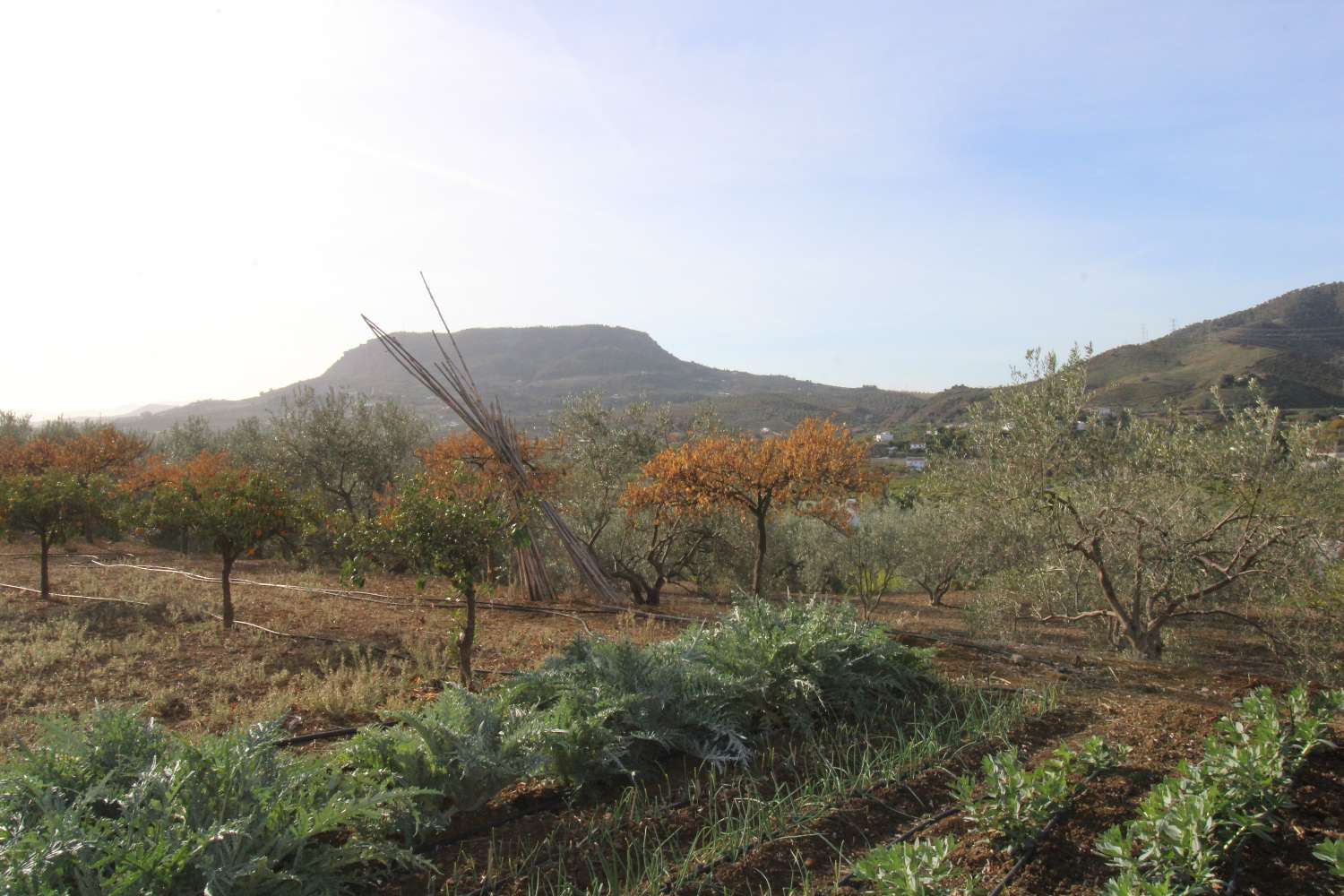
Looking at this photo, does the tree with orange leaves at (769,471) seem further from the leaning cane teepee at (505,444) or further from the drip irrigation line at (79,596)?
the drip irrigation line at (79,596)

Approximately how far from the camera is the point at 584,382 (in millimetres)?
Answer: 78312

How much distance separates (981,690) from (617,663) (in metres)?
2.67

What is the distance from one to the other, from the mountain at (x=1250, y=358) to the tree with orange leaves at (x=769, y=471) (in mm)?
24861

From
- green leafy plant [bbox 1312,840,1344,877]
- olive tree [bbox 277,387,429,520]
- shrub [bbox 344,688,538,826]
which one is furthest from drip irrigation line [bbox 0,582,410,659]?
green leafy plant [bbox 1312,840,1344,877]

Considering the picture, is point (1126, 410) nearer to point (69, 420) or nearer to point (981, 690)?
point (981, 690)

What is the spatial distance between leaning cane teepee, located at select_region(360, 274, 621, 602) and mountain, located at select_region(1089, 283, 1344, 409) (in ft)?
86.3

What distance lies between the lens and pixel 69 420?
29.5 m

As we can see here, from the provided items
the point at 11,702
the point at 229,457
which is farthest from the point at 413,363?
the point at 229,457

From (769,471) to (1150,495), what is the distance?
13.5ft

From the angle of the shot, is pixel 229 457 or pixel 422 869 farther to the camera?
pixel 229 457

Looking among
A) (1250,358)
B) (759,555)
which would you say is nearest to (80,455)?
(759,555)

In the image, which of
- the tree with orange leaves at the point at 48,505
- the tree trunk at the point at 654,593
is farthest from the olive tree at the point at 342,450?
the tree trunk at the point at 654,593

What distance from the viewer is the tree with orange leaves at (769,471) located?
949 cm

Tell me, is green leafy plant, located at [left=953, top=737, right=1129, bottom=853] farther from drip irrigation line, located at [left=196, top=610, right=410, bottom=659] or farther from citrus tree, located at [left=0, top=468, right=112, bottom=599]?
citrus tree, located at [left=0, top=468, right=112, bottom=599]
